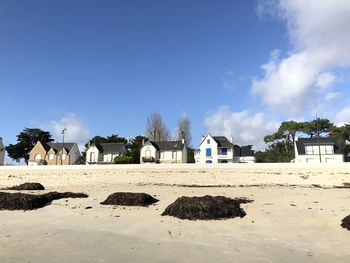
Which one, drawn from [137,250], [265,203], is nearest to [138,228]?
[137,250]

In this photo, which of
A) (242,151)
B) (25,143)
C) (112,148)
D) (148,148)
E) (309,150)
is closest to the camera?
(309,150)

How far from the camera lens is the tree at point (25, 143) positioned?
7378 centimetres

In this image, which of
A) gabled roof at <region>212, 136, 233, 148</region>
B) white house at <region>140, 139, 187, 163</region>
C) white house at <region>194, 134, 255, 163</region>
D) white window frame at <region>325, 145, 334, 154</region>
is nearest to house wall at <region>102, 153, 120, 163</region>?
white house at <region>140, 139, 187, 163</region>

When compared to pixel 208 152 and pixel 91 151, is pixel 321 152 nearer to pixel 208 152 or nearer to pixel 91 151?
pixel 208 152

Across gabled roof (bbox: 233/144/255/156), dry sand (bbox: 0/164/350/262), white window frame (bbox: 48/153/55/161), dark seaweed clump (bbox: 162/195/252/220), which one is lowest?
dry sand (bbox: 0/164/350/262)

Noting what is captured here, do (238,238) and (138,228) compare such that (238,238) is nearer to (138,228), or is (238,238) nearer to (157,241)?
(157,241)

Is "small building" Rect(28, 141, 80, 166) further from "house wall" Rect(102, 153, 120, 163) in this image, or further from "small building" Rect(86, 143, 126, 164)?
"house wall" Rect(102, 153, 120, 163)

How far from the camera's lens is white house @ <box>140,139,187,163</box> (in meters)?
60.2

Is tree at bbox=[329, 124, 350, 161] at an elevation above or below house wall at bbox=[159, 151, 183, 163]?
above

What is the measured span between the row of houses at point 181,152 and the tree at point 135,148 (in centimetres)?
82

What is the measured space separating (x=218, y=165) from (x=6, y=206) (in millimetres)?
21767

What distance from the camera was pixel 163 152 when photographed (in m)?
62.3

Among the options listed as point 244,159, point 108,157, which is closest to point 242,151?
point 244,159

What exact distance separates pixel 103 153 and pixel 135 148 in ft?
19.6
